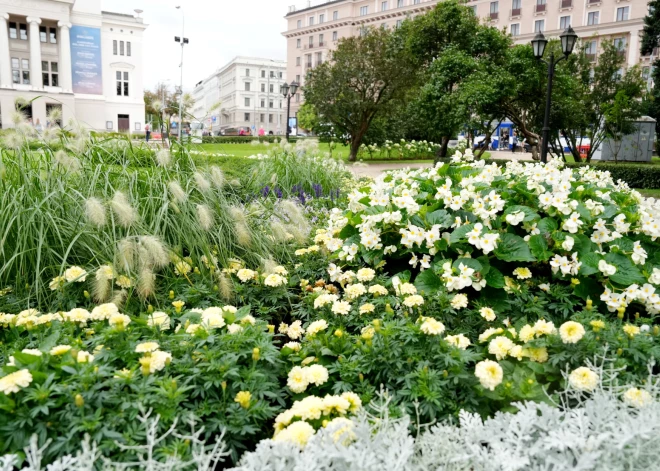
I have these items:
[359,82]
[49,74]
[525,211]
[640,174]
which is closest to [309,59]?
[49,74]

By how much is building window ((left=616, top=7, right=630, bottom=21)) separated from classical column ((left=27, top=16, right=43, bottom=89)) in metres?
47.9

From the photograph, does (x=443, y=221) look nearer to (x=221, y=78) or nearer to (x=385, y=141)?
(x=385, y=141)

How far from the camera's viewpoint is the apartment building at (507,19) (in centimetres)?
3853

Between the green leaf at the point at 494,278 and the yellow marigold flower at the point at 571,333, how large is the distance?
62 cm

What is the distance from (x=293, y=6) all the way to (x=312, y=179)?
216 feet

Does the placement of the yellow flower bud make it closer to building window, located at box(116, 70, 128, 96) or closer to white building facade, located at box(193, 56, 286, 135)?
building window, located at box(116, 70, 128, 96)

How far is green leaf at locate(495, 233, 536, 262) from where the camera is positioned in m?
2.36

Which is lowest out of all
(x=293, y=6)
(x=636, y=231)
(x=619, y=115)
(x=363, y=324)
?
(x=363, y=324)

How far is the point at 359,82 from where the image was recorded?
19.3 m

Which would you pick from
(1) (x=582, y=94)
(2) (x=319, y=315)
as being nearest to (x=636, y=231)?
(2) (x=319, y=315)

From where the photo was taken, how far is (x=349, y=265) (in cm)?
284

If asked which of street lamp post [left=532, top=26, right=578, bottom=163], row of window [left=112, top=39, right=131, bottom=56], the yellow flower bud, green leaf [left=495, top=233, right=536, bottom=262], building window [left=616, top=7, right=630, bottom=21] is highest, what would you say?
building window [left=616, top=7, right=630, bottom=21]

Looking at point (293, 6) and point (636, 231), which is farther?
point (293, 6)

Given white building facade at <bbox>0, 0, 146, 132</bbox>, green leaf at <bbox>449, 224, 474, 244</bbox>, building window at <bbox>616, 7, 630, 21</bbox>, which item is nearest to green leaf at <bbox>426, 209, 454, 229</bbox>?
green leaf at <bbox>449, 224, 474, 244</bbox>
